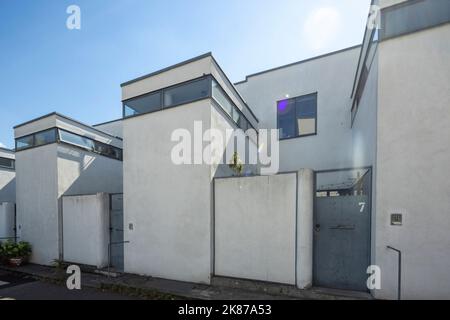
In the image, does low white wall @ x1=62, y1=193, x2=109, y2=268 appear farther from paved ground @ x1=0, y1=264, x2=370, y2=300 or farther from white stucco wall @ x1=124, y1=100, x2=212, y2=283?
white stucco wall @ x1=124, y1=100, x2=212, y2=283

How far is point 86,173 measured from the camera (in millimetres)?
9180

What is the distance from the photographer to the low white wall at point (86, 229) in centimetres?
720

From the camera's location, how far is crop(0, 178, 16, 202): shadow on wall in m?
11.4

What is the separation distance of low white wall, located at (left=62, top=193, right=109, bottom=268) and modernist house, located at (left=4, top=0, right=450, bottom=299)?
2.7 inches

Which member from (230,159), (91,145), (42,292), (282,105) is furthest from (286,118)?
(42,292)

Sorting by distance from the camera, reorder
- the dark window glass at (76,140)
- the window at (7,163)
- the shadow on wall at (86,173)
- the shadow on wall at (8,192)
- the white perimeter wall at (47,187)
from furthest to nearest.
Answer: the window at (7,163), the shadow on wall at (8,192), the dark window glass at (76,140), the shadow on wall at (86,173), the white perimeter wall at (47,187)

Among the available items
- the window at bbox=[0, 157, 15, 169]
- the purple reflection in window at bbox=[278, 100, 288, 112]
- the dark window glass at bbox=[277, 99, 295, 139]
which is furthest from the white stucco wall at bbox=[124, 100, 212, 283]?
the window at bbox=[0, 157, 15, 169]

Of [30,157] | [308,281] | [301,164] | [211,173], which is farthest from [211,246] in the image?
[30,157]

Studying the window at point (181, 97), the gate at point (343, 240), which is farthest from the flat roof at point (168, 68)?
the gate at point (343, 240)

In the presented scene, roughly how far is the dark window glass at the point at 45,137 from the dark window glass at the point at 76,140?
0.86 feet

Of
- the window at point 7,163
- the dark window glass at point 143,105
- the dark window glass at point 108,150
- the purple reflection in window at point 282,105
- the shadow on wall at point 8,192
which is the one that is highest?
the purple reflection in window at point 282,105

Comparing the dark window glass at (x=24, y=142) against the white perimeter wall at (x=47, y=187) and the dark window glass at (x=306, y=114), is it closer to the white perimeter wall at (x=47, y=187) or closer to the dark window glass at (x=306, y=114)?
the white perimeter wall at (x=47, y=187)

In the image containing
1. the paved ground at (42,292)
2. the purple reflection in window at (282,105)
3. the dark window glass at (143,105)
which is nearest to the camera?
the paved ground at (42,292)
